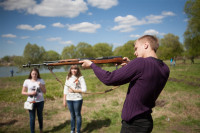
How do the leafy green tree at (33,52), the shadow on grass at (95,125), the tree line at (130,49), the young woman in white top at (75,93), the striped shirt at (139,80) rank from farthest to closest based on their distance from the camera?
1. the leafy green tree at (33,52)
2. the tree line at (130,49)
3. the shadow on grass at (95,125)
4. the young woman in white top at (75,93)
5. the striped shirt at (139,80)

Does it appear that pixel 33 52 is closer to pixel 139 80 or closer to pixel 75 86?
pixel 75 86

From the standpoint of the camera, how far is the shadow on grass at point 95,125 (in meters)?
5.41

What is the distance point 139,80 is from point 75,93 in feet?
10.2

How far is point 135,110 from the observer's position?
6.14 ft

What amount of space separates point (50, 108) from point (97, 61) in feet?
21.2

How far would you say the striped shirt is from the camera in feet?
5.63

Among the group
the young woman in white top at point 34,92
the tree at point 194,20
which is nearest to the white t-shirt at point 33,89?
the young woman in white top at point 34,92

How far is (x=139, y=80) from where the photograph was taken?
69.9 inches

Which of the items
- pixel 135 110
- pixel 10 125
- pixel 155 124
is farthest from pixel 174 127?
pixel 10 125

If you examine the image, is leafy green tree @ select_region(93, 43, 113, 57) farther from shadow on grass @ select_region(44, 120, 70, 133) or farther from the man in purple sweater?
the man in purple sweater

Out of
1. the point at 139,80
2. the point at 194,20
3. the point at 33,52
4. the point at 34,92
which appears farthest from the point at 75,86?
the point at 33,52

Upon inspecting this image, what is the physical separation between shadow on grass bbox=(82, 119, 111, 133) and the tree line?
3101 mm

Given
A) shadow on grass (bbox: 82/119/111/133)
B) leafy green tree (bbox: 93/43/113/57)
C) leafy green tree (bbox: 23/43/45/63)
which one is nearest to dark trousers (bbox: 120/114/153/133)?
shadow on grass (bbox: 82/119/111/133)

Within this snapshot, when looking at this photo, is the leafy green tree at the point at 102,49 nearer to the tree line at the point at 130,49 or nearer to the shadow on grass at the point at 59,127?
the tree line at the point at 130,49
